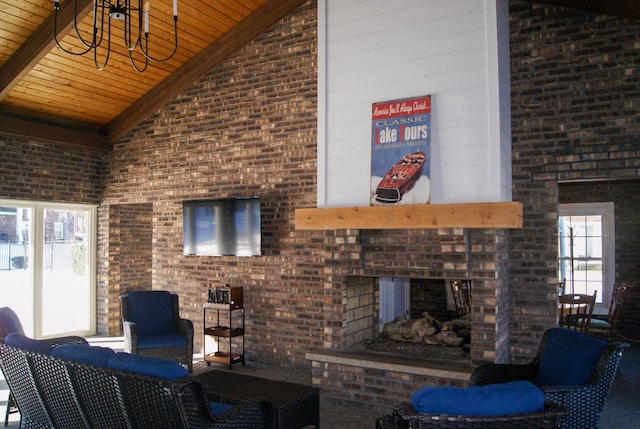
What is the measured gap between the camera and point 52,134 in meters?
7.12

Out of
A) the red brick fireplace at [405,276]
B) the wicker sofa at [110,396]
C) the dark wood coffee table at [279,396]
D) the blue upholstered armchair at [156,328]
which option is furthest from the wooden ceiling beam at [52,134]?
Answer: the dark wood coffee table at [279,396]

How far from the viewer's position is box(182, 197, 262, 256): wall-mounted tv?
20.9ft

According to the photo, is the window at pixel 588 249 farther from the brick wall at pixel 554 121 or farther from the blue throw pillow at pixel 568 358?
the blue throw pillow at pixel 568 358

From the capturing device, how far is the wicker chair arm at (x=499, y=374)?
144 inches

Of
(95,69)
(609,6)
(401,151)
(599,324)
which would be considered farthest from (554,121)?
(95,69)

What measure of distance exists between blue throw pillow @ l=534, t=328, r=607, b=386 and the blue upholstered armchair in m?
3.80

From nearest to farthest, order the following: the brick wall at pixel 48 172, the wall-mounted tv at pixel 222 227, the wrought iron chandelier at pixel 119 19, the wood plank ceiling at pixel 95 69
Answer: the wrought iron chandelier at pixel 119 19, the wood plank ceiling at pixel 95 69, the wall-mounted tv at pixel 222 227, the brick wall at pixel 48 172

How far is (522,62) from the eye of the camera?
5.11 metres

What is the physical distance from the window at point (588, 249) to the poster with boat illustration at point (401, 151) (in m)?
4.48

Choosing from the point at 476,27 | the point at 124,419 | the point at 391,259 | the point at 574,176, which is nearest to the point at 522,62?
the point at 476,27

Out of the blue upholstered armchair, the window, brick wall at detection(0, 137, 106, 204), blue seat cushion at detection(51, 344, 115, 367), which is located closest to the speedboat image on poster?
blue seat cushion at detection(51, 344, 115, 367)

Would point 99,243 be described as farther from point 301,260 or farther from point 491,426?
point 491,426

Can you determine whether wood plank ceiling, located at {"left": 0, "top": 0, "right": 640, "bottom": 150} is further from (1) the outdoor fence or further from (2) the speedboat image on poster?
(2) the speedboat image on poster

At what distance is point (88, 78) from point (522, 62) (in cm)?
526
